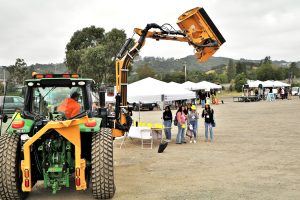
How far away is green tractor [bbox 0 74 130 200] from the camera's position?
6.92m

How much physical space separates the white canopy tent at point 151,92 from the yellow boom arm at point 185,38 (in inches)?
63.1

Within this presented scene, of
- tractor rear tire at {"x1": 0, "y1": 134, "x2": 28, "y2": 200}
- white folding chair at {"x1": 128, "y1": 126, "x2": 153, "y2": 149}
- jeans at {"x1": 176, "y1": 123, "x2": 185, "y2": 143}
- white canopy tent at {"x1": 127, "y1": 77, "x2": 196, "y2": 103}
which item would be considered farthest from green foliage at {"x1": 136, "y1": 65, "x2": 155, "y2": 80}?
tractor rear tire at {"x1": 0, "y1": 134, "x2": 28, "y2": 200}

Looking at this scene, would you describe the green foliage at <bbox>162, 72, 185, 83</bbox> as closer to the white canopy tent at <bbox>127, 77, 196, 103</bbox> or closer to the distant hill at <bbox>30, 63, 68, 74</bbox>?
the distant hill at <bbox>30, 63, 68, 74</bbox>

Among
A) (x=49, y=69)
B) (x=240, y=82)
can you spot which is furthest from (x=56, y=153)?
(x=240, y=82)

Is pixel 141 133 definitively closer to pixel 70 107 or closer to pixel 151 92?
pixel 151 92

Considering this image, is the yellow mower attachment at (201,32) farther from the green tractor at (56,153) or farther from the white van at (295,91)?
the white van at (295,91)

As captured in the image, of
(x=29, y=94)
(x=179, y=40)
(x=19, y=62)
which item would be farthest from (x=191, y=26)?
(x=19, y=62)

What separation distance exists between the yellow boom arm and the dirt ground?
6.76 ft

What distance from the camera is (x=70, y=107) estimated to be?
7641 mm

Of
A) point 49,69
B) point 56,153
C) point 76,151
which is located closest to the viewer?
point 76,151

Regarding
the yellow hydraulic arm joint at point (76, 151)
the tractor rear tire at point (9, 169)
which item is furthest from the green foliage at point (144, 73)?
the yellow hydraulic arm joint at point (76, 151)

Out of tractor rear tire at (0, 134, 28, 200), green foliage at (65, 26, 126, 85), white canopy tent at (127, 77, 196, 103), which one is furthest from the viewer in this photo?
green foliage at (65, 26, 126, 85)

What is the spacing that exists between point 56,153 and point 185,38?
8.72 meters

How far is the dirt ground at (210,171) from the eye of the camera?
7.82 meters
